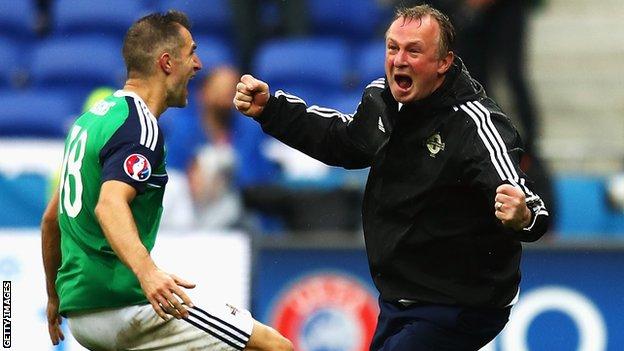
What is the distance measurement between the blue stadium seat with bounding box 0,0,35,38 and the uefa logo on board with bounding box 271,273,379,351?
4234 mm

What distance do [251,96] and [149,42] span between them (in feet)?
1.58

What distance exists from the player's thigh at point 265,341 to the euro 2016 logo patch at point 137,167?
31.2 inches

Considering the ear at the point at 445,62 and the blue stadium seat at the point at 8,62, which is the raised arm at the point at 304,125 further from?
the blue stadium seat at the point at 8,62

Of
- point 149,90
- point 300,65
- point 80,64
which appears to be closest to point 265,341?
point 149,90

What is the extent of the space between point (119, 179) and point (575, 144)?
6270 mm

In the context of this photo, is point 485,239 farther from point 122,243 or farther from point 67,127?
point 67,127

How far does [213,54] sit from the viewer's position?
11.0 meters

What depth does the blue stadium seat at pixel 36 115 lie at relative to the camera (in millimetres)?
10719

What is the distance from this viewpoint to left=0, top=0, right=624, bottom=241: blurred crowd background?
9.44 m

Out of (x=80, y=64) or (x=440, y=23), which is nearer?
(x=440, y=23)

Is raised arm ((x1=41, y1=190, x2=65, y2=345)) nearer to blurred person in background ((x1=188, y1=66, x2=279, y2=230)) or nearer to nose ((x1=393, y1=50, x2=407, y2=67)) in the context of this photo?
nose ((x1=393, y1=50, x2=407, y2=67))

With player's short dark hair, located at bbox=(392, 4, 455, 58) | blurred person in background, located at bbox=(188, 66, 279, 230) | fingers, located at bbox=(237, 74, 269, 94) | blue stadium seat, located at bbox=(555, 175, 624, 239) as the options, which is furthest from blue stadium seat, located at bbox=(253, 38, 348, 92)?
player's short dark hair, located at bbox=(392, 4, 455, 58)

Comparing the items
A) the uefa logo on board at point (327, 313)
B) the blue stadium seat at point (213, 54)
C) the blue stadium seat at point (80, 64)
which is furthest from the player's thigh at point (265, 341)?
the blue stadium seat at point (80, 64)

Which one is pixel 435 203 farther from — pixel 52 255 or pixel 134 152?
pixel 52 255
